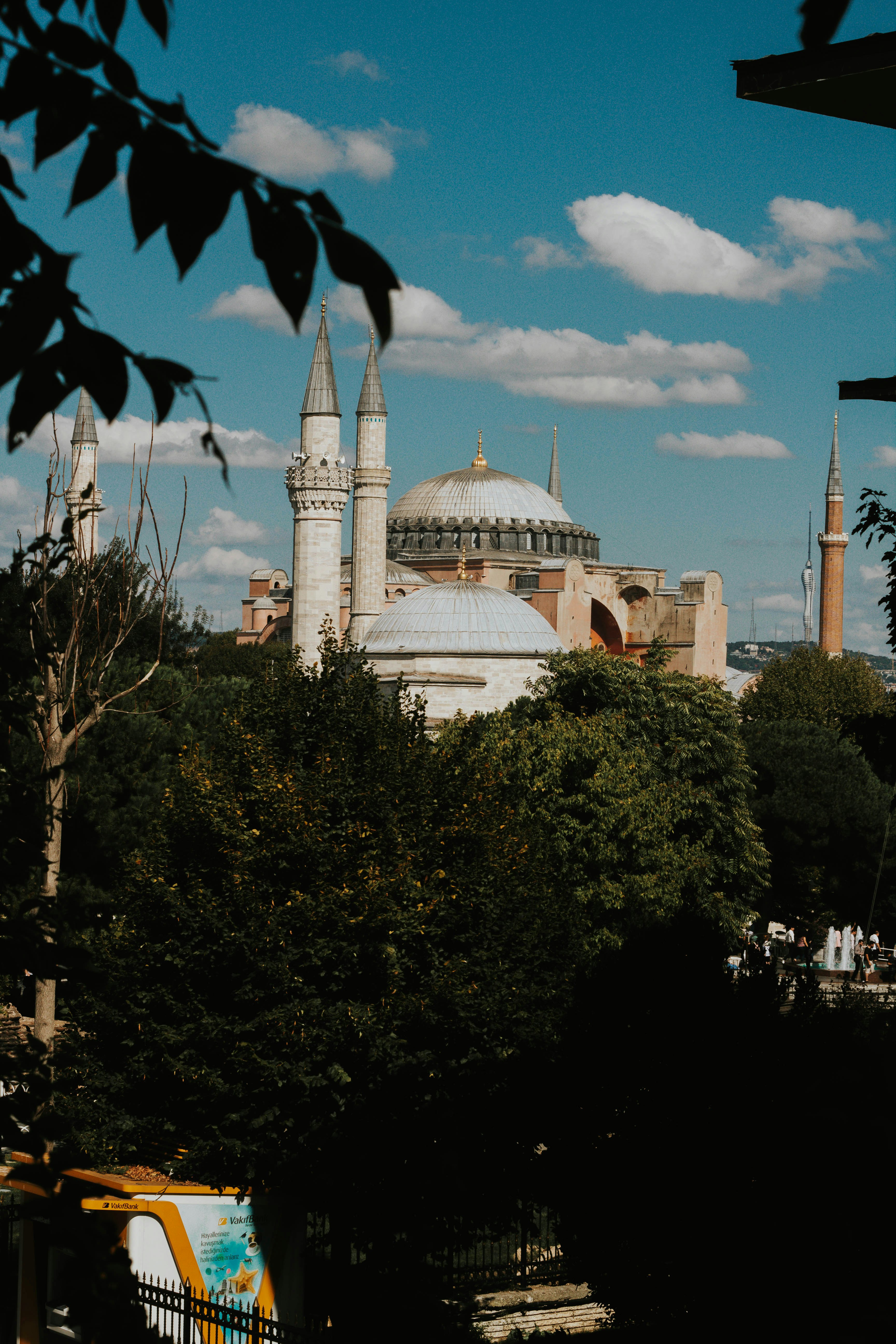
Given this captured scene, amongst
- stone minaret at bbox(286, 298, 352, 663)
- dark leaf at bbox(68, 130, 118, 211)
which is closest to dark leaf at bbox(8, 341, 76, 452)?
dark leaf at bbox(68, 130, 118, 211)

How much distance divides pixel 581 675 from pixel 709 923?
55.2 feet

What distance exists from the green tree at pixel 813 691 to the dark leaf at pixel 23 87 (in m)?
46.7

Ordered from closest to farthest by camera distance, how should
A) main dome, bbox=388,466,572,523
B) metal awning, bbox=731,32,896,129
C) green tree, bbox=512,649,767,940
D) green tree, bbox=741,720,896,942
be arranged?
metal awning, bbox=731,32,896,129 < green tree, bbox=512,649,767,940 < green tree, bbox=741,720,896,942 < main dome, bbox=388,466,572,523

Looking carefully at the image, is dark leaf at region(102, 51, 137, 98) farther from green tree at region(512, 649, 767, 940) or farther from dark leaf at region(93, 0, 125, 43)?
green tree at region(512, 649, 767, 940)

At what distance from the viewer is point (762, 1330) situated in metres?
8.12

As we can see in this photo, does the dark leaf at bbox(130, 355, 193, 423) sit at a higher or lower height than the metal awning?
lower

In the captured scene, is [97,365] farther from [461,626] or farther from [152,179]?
[461,626]

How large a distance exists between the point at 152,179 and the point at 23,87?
25 cm

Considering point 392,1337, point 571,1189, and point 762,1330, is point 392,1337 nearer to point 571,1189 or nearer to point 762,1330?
point 571,1189

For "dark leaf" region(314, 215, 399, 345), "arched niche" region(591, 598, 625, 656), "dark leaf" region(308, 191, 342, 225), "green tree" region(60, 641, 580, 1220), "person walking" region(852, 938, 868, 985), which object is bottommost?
"person walking" region(852, 938, 868, 985)

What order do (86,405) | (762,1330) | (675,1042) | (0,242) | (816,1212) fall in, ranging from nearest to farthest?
1. (0,242)
2. (816,1212)
3. (762,1330)
4. (675,1042)
5. (86,405)

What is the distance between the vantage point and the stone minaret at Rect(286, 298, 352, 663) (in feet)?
142

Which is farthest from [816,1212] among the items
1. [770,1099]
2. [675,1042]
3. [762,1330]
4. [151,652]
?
[151,652]

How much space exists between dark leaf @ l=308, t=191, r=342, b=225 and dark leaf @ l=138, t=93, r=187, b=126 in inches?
9.6
